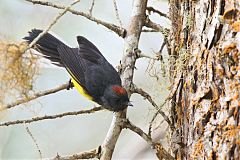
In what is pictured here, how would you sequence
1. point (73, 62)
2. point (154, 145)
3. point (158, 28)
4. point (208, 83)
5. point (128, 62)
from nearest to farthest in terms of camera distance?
point (208, 83) → point (154, 145) → point (128, 62) → point (158, 28) → point (73, 62)

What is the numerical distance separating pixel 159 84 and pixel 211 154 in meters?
0.68

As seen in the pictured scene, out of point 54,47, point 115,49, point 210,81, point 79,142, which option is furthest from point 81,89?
point 210,81

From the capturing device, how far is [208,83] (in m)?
1.83

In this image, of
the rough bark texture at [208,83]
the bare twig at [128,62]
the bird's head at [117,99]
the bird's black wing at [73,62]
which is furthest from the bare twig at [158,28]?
the bird's black wing at [73,62]

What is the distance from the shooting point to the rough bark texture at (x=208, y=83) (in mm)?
1713

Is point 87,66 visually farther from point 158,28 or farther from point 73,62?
point 158,28

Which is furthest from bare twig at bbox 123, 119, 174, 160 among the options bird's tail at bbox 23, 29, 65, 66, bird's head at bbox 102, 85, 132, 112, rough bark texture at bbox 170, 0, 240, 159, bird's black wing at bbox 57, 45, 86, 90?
bird's tail at bbox 23, 29, 65, 66

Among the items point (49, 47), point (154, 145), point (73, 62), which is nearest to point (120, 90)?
point (154, 145)

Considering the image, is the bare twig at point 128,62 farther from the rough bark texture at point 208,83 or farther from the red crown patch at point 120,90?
the rough bark texture at point 208,83

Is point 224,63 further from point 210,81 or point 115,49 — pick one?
point 115,49

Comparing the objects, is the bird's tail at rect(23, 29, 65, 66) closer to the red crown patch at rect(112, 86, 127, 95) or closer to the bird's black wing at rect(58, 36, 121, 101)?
the bird's black wing at rect(58, 36, 121, 101)

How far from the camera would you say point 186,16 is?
82.8 inches

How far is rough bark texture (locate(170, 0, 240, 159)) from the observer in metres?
1.71

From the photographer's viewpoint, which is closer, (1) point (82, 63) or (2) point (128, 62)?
(2) point (128, 62)
